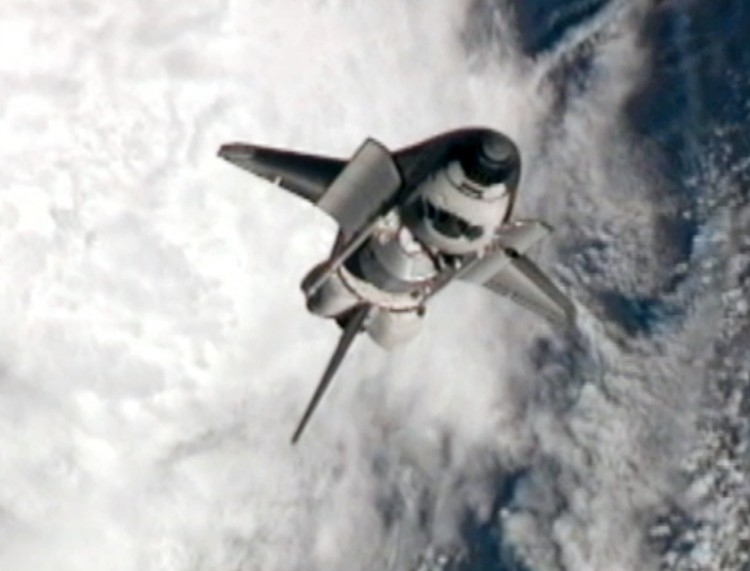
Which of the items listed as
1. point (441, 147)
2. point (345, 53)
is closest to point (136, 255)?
point (345, 53)

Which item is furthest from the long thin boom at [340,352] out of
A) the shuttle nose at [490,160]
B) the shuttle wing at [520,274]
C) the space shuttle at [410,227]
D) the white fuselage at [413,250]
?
the shuttle nose at [490,160]

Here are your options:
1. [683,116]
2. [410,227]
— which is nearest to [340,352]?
[410,227]

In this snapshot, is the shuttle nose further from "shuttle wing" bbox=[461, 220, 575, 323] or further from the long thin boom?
the long thin boom

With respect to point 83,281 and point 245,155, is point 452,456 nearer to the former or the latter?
point 83,281

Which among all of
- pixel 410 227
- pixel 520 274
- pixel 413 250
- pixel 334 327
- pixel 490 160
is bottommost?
pixel 334 327

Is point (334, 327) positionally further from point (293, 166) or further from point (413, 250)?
point (413, 250)

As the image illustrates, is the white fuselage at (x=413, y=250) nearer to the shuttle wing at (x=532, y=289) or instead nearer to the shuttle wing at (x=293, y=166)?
the shuttle wing at (x=293, y=166)

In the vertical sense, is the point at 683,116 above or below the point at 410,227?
below
